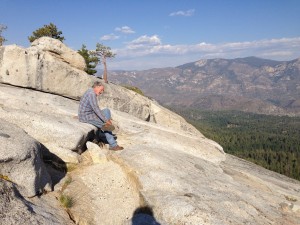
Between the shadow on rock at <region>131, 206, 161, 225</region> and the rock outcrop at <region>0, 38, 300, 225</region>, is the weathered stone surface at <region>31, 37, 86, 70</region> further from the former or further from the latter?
the shadow on rock at <region>131, 206, 161, 225</region>

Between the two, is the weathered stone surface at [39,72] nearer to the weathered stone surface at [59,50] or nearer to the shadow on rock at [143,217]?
the weathered stone surface at [59,50]

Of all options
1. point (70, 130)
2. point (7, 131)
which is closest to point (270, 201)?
point (70, 130)

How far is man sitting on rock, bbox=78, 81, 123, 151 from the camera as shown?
60.0ft

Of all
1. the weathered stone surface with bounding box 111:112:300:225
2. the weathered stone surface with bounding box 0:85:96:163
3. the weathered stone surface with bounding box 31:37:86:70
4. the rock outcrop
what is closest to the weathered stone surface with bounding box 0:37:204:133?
the weathered stone surface with bounding box 31:37:86:70

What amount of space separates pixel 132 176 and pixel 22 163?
211 inches

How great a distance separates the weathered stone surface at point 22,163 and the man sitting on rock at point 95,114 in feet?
19.5

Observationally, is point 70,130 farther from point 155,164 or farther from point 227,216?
point 227,216

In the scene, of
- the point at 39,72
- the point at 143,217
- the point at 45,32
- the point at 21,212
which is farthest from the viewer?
the point at 45,32

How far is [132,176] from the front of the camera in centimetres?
1486

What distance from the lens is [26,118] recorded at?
53.3 feet

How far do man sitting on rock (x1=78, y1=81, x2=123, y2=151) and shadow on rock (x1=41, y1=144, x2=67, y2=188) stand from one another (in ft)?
11.6

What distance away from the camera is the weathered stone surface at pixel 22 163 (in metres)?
11.0

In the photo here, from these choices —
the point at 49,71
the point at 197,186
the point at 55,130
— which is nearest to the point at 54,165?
the point at 55,130

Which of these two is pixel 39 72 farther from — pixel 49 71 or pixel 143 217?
pixel 143 217
